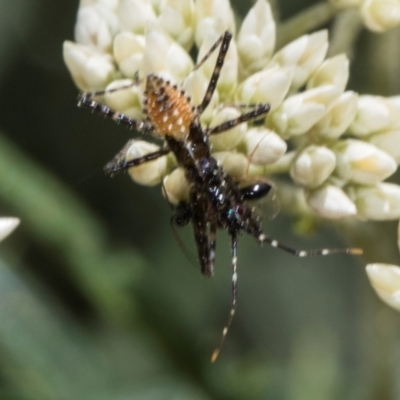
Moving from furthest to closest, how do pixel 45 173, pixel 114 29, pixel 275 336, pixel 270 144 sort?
pixel 275 336 < pixel 45 173 < pixel 114 29 < pixel 270 144

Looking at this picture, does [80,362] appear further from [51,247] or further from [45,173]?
[45,173]

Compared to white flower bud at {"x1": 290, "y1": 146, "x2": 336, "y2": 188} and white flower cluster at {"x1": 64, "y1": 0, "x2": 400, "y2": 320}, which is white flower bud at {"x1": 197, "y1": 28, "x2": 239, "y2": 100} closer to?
white flower cluster at {"x1": 64, "y1": 0, "x2": 400, "y2": 320}

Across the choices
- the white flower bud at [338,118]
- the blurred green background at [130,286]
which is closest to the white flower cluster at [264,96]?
the white flower bud at [338,118]

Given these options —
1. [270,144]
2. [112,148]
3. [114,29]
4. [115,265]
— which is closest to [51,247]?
[115,265]

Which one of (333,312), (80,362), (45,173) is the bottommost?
(333,312)

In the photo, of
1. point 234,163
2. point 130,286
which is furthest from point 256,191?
point 130,286

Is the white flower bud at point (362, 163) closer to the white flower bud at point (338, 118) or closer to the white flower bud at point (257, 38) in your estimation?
the white flower bud at point (338, 118)
